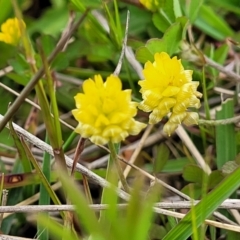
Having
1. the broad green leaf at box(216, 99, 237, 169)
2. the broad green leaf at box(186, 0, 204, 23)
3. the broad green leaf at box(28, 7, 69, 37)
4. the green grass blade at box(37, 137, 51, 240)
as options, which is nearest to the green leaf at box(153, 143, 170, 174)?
the broad green leaf at box(216, 99, 237, 169)

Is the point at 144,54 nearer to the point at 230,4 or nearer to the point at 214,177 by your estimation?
the point at 214,177

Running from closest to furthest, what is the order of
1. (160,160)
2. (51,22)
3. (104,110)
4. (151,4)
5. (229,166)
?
(104,110)
(229,166)
(160,160)
(151,4)
(51,22)

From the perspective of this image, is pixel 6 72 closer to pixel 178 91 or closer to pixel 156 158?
pixel 156 158

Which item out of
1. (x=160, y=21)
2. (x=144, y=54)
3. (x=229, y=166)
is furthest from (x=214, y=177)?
(x=160, y=21)

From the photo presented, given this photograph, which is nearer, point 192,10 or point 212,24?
point 192,10

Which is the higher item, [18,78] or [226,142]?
[18,78]

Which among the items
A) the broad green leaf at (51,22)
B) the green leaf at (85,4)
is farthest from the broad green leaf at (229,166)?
the broad green leaf at (51,22)
